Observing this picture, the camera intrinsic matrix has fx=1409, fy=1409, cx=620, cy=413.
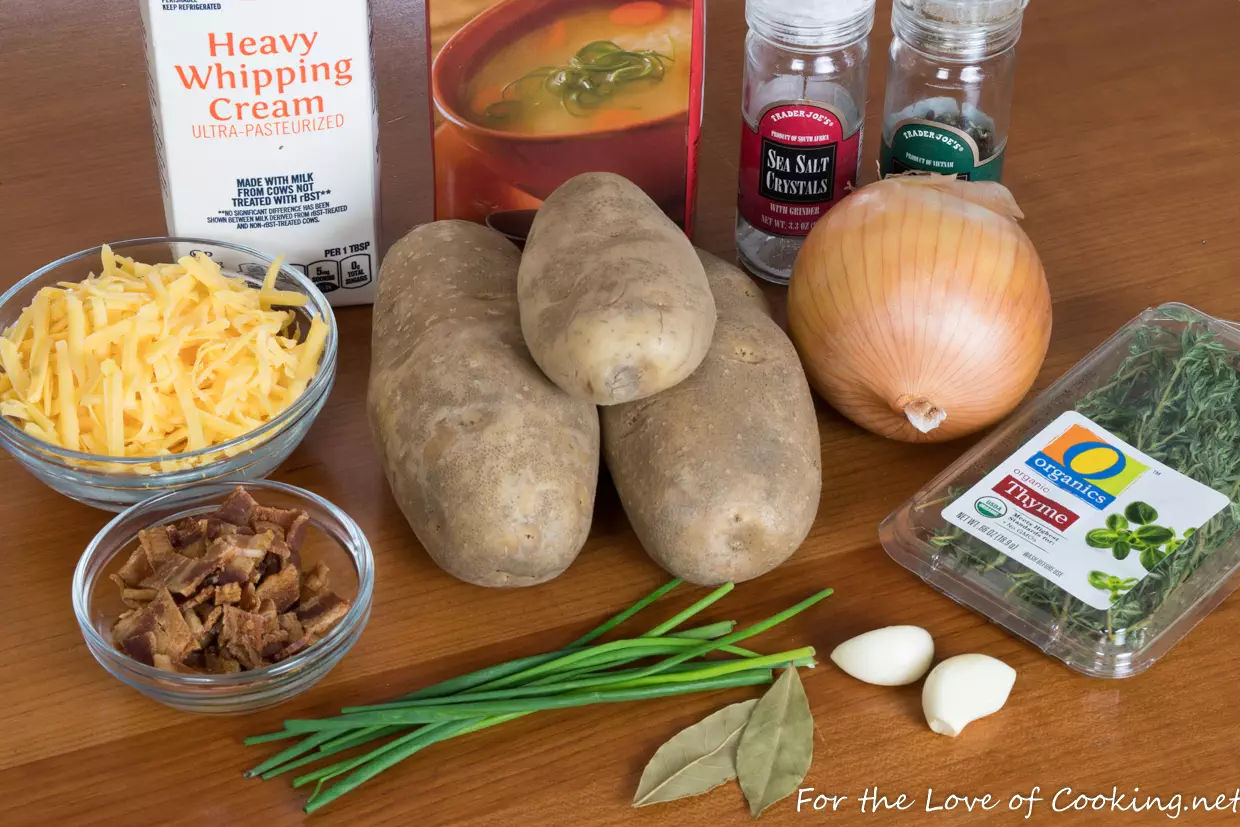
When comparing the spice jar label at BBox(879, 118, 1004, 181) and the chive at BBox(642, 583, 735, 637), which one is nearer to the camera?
the chive at BBox(642, 583, 735, 637)

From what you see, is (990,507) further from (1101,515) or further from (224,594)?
(224,594)

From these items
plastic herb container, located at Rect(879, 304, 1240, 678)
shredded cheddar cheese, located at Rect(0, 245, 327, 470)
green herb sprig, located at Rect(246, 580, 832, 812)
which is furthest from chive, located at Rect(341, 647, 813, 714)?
shredded cheddar cheese, located at Rect(0, 245, 327, 470)

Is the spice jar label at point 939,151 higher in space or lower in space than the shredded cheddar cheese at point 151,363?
higher

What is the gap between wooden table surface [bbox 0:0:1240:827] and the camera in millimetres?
888

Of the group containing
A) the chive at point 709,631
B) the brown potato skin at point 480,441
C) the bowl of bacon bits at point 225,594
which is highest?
the brown potato skin at point 480,441

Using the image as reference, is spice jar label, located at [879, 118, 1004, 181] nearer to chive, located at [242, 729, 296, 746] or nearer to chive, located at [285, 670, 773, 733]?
chive, located at [285, 670, 773, 733]

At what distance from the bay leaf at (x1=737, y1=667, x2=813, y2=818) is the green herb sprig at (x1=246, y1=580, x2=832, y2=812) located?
2cm

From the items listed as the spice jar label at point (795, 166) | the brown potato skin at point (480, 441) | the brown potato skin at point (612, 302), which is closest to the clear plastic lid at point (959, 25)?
the spice jar label at point (795, 166)

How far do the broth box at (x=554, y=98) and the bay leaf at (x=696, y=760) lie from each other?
519 millimetres

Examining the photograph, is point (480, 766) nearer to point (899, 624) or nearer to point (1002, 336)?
point (899, 624)

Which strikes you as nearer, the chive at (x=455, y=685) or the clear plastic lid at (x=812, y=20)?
the chive at (x=455, y=685)

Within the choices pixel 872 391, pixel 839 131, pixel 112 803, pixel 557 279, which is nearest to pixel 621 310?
pixel 557 279

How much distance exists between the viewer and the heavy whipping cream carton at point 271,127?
1079 mm

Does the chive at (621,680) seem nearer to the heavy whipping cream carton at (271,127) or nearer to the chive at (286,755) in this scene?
the chive at (286,755)
